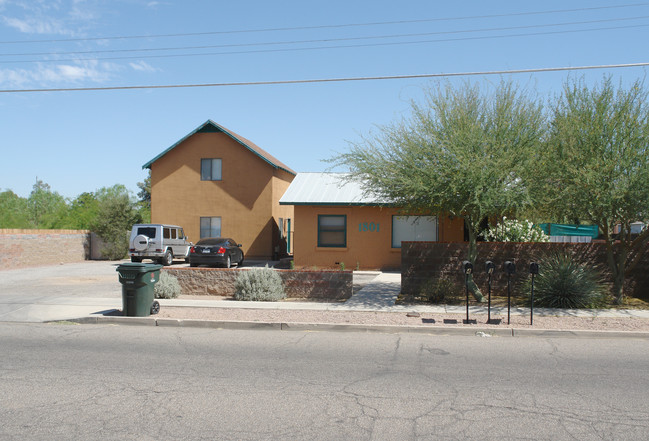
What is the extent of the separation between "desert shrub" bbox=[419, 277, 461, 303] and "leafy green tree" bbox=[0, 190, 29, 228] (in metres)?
35.4

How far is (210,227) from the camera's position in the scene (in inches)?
1177

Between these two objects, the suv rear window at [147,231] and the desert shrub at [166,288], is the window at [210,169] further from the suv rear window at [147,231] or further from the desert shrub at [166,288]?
the desert shrub at [166,288]

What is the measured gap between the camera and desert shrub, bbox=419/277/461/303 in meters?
13.9

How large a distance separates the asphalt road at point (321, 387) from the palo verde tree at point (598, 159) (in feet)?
12.3

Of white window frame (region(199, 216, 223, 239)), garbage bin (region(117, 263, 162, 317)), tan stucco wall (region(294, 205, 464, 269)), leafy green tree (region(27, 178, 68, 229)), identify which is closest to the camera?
garbage bin (region(117, 263, 162, 317))

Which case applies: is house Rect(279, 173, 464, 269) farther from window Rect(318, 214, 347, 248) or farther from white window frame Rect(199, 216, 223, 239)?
white window frame Rect(199, 216, 223, 239)

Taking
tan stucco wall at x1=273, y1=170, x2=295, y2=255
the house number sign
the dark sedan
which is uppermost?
tan stucco wall at x1=273, y1=170, x2=295, y2=255

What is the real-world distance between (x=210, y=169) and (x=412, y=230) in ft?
42.1

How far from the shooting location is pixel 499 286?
1477 cm

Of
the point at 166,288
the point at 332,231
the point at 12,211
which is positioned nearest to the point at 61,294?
the point at 166,288

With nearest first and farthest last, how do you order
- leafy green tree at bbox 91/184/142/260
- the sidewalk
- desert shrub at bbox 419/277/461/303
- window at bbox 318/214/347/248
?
the sidewalk
desert shrub at bbox 419/277/461/303
window at bbox 318/214/347/248
leafy green tree at bbox 91/184/142/260

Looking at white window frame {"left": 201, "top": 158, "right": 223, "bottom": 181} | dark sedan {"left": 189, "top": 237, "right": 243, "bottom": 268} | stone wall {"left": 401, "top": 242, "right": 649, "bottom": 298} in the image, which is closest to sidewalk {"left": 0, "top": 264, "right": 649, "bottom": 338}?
stone wall {"left": 401, "top": 242, "right": 649, "bottom": 298}

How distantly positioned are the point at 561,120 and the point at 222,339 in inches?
359

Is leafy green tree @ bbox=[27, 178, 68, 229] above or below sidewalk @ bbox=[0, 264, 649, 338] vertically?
above
